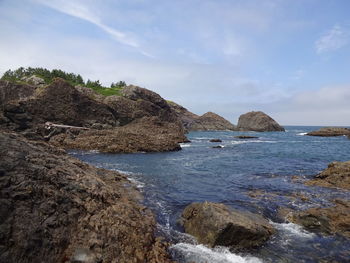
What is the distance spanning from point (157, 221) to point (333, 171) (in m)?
17.6

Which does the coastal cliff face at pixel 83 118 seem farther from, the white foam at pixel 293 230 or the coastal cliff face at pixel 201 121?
the coastal cliff face at pixel 201 121

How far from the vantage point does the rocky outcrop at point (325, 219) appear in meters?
11.5

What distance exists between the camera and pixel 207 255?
8.92m

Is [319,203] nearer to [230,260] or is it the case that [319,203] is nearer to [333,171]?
[333,171]

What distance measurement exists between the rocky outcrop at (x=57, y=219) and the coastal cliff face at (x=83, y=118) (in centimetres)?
2869

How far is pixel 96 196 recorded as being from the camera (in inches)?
367

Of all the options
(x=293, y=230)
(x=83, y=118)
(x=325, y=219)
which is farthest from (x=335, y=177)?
(x=83, y=118)

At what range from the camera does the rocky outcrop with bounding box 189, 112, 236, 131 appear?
13588 cm

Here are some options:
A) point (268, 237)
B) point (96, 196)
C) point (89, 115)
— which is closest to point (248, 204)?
point (268, 237)

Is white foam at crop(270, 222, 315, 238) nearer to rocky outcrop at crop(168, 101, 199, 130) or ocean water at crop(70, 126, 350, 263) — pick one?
ocean water at crop(70, 126, 350, 263)

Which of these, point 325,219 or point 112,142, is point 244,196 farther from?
point 112,142

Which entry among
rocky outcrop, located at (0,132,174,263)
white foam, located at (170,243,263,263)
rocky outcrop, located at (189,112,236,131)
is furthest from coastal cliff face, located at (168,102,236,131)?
rocky outcrop, located at (0,132,174,263)

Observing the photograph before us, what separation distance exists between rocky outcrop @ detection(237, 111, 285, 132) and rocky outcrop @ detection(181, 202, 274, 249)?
122218mm

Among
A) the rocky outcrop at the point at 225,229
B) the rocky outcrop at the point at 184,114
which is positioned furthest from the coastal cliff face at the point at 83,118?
the rocky outcrop at the point at 184,114
